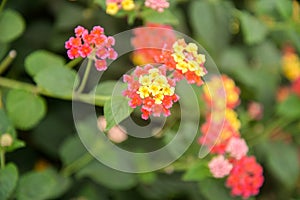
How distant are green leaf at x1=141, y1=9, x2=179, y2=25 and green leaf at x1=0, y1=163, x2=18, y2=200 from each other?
1.43 ft

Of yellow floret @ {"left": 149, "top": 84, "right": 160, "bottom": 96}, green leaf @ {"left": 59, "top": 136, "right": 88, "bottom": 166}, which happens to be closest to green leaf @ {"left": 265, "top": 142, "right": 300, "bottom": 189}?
green leaf @ {"left": 59, "top": 136, "right": 88, "bottom": 166}

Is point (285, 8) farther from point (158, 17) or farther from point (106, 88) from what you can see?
point (106, 88)

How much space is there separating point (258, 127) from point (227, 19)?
0.35 meters

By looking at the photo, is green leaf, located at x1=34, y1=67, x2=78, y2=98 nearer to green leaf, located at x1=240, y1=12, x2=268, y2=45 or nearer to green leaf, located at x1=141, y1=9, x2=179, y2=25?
green leaf, located at x1=141, y1=9, x2=179, y2=25

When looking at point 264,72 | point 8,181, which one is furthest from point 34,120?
point 264,72

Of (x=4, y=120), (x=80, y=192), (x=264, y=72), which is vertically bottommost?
(x=80, y=192)

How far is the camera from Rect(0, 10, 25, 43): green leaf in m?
1.22

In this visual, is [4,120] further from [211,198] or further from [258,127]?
[258,127]

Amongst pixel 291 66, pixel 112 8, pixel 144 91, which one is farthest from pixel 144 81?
pixel 291 66

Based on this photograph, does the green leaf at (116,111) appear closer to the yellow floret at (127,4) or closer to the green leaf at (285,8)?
the yellow floret at (127,4)

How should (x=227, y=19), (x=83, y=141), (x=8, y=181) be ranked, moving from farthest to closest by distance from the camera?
1. (x=227, y=19)
2. (x=83, y=141)
3. (x=8, y=181)

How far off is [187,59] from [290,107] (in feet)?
2.29

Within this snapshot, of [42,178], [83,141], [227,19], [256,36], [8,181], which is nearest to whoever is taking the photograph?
[8,181]

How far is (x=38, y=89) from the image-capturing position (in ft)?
3.99
